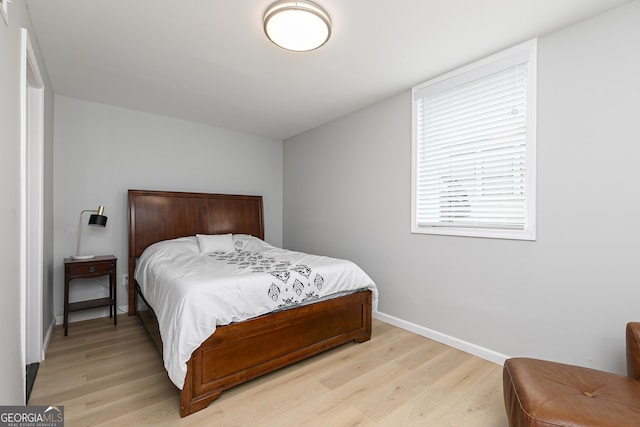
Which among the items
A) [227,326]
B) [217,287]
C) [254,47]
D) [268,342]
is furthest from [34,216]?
[254,47]

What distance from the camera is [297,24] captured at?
185cm

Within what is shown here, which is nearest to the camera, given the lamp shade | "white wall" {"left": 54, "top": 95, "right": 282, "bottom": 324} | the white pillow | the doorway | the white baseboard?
the doorway

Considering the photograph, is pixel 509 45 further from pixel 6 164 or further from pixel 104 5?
pixel 6 164

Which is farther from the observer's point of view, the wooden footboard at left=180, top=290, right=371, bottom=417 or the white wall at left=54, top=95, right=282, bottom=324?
the white wall at left=54, top=95, right=282, bottom=324

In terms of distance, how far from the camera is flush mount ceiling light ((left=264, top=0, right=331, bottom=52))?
1.78 m

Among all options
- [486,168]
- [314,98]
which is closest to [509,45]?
[486,168]

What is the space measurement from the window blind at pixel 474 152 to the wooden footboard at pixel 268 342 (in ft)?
3.77

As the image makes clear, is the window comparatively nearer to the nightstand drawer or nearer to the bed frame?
the bed frame

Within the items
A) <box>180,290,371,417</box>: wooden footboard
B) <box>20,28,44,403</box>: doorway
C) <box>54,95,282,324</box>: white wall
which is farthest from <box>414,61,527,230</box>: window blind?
<box>20,28,44,403</box>: doorway

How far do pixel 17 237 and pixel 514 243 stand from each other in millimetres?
3213

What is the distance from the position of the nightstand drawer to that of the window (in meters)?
3.15

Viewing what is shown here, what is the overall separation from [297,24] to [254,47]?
57 cm

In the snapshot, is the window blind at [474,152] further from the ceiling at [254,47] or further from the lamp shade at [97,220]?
the lamp shade at [97,220]

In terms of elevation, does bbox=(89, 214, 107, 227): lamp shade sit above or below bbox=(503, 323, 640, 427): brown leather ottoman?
above
